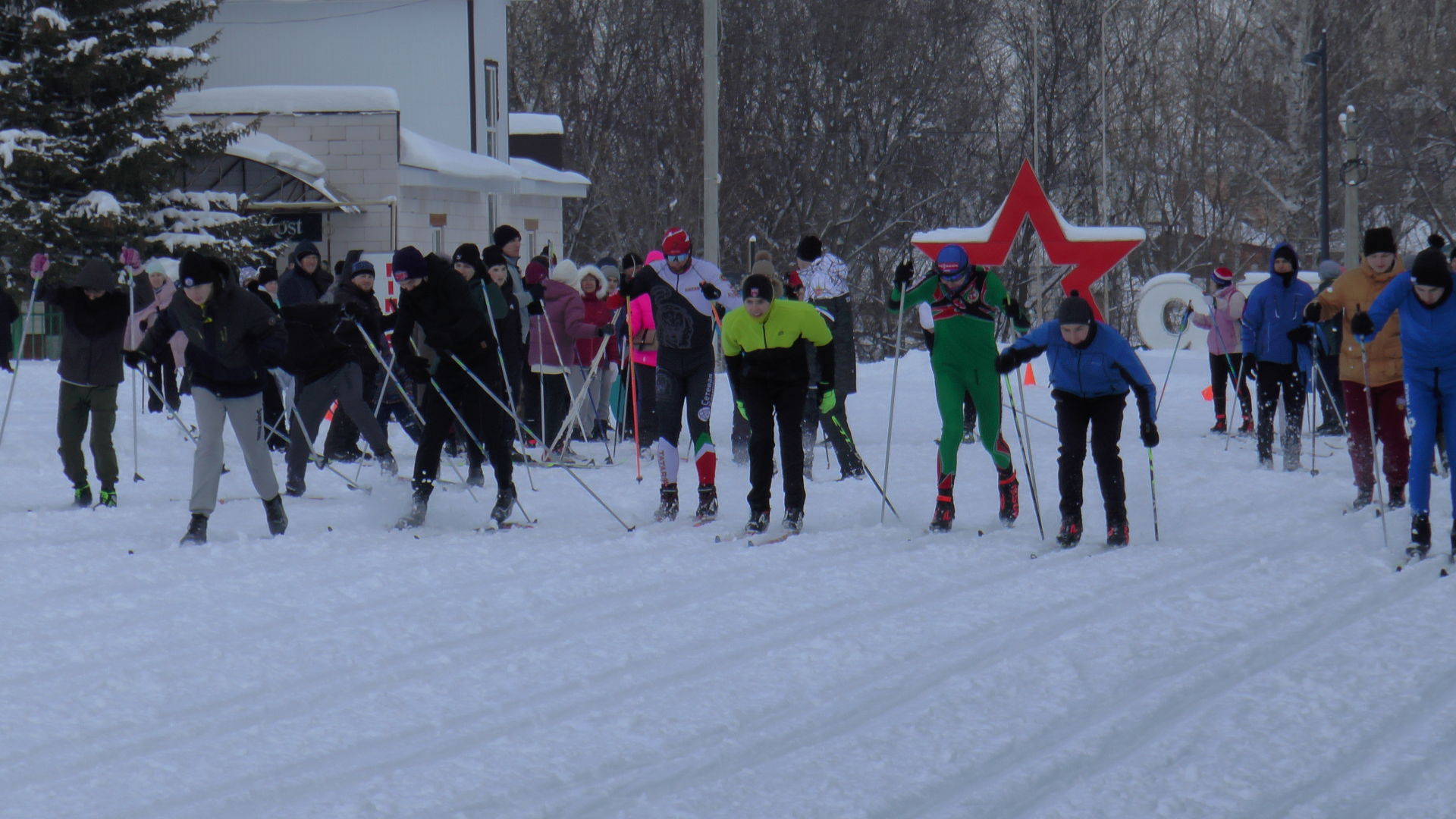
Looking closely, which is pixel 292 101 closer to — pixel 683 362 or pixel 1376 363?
pixel 683 362

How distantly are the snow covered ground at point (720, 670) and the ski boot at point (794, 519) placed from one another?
0.09m

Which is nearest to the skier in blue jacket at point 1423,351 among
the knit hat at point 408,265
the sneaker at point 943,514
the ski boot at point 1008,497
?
the ski boot at point 1008,497

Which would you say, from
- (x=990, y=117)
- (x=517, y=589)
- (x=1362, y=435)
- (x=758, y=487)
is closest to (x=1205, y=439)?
(x=1362, y=435)

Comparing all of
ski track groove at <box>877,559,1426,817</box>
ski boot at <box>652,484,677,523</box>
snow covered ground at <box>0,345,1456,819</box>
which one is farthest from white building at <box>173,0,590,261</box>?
ski track groove at <box>877,559,1426,817</box>

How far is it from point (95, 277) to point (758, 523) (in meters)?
4.43

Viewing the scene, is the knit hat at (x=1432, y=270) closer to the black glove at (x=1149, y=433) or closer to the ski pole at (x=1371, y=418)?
the ski pole at (x=1371, y=418)

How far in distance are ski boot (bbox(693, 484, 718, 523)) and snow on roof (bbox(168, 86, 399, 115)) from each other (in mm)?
17739

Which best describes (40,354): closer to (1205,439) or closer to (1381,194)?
→ (1205,439)

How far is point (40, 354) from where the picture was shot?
24531 millimetres

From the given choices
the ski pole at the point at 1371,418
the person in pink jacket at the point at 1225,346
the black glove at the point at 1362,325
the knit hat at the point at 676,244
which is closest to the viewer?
the black glove at the point at 1362,325

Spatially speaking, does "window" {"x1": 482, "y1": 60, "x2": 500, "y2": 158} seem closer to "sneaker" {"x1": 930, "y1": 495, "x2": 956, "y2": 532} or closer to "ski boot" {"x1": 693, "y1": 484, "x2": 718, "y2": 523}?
"ski boot" {"x1": 693, "y1": 484, "x2": 718, "y2": 523}

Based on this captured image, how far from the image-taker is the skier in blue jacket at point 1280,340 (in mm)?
11422

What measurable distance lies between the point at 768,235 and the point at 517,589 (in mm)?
31803

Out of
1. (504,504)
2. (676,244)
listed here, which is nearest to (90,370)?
(504,504)
